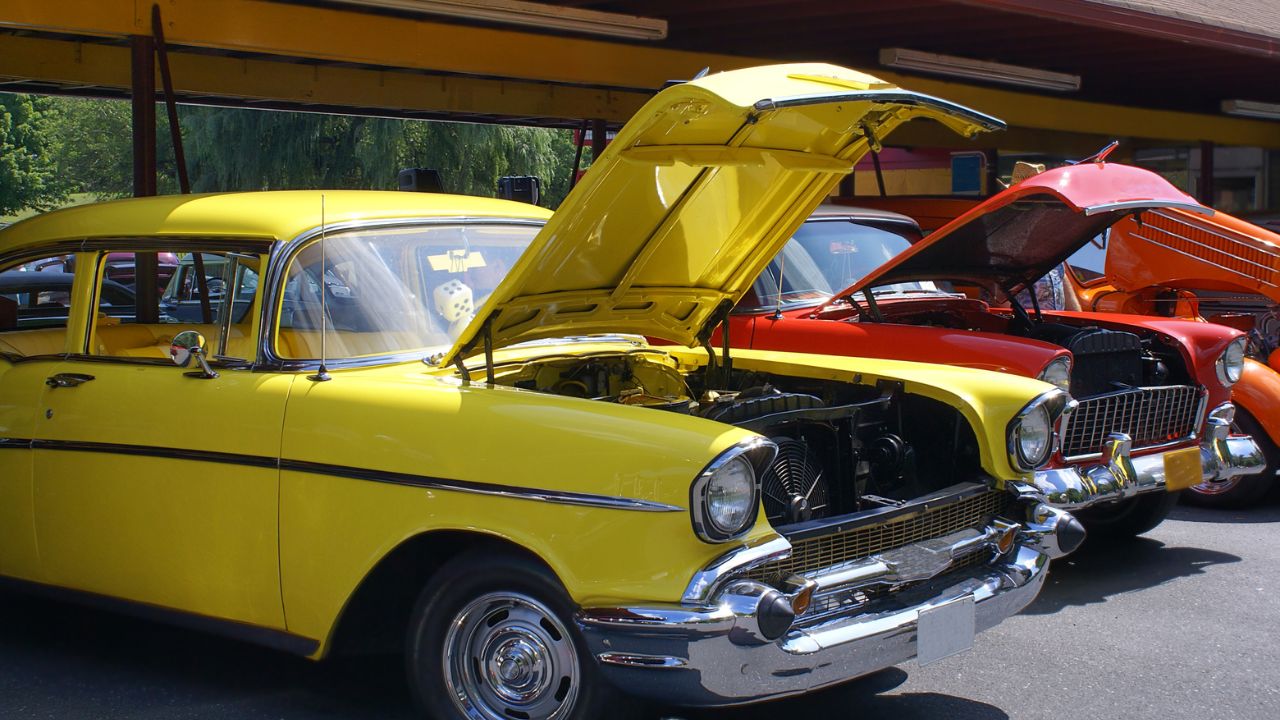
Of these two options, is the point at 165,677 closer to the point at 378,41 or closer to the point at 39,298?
the point at 39,298

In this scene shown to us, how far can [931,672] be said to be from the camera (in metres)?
4.54

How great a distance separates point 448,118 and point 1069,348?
29.2 ft

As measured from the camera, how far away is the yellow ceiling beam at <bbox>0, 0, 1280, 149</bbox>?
7906mm

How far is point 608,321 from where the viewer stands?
4.54m

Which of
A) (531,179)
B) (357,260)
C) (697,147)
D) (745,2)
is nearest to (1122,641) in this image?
(697,147)

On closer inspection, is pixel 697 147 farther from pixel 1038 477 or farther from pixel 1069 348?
pixel 1069 348

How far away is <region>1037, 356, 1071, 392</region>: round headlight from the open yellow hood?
154 cm

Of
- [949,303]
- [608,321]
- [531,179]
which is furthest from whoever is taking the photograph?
[531,179]

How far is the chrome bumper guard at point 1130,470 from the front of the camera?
5.10 meters

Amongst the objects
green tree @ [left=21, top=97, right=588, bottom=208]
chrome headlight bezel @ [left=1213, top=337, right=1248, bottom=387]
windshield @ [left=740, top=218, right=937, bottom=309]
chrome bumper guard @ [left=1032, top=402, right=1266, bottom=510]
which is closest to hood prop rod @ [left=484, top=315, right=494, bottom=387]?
chrome bumper guard @ [left=1032, top=402, right=1266, bottom=510]

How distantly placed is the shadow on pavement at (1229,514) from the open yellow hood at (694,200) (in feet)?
12.5

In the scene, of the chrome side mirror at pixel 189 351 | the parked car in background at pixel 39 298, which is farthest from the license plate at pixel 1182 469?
the parked car in background at pixel 39 298

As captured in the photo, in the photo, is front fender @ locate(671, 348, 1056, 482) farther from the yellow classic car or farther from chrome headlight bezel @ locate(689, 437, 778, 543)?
chrome headlight bezel @ locate(689, 437, 778, 543)

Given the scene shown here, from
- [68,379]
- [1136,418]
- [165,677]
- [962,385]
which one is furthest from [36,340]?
[1136,418]
